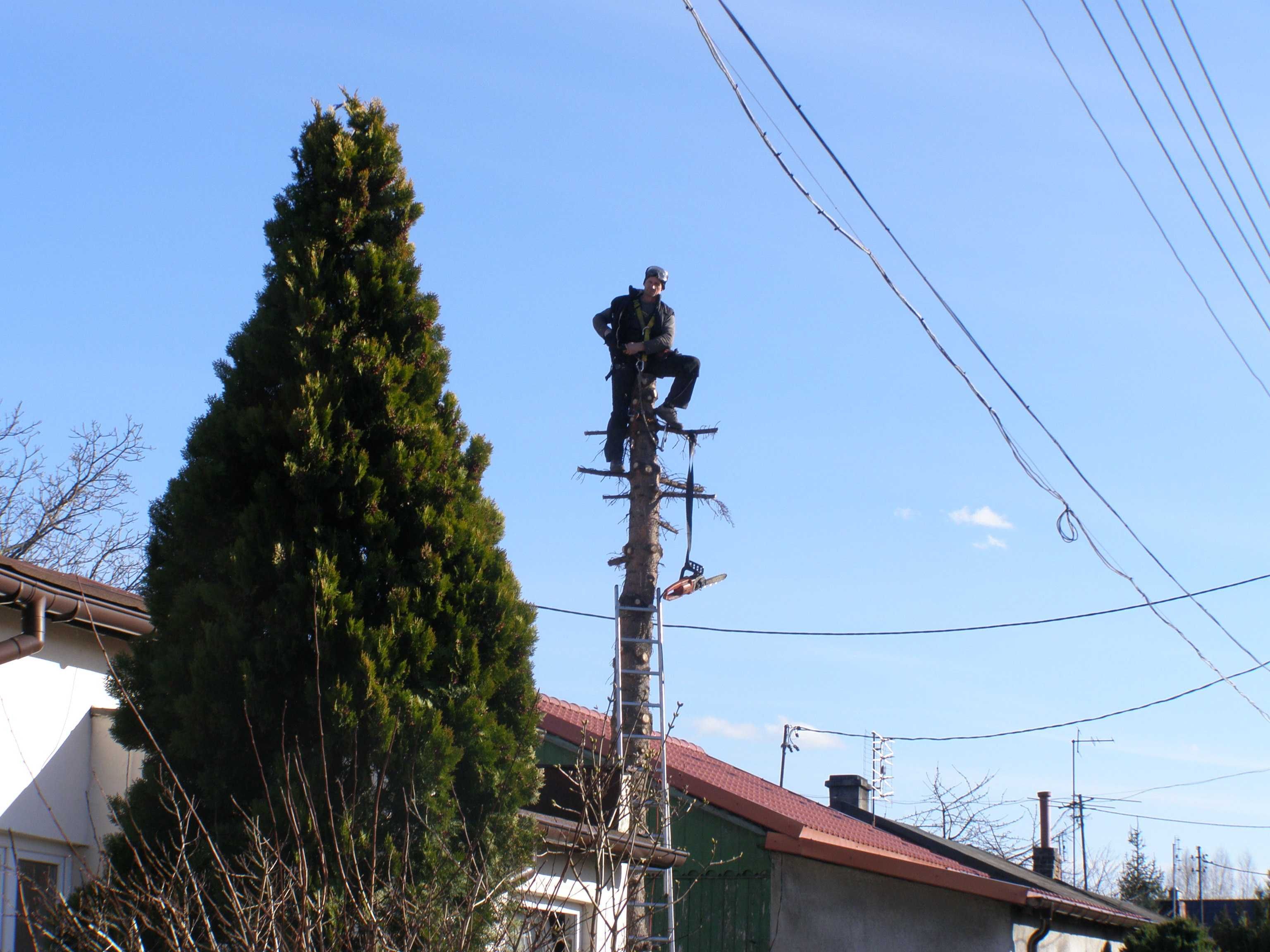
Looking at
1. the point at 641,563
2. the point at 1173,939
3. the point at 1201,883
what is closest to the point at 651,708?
the point at 641,563

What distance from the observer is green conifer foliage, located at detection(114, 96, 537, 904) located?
543cm

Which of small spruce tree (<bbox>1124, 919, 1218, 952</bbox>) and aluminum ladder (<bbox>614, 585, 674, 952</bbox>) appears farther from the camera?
small spruce tree (<bbox>1124, 919, 1218, 952</bbox>)

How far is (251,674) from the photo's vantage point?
5.39 m

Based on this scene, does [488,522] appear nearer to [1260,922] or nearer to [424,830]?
[424,830]

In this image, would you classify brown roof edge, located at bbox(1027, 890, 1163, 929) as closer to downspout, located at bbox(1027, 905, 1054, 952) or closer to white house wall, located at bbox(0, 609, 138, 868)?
downspout, located at bbox(1027, 905, 1054, 952)

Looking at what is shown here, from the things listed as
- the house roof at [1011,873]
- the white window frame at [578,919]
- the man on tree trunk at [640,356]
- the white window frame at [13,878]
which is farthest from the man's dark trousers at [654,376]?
the house roof at [1011,873]

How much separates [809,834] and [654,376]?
219 inches

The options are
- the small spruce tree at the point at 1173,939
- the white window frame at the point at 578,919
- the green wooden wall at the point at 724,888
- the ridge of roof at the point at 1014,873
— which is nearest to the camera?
the white window frame at the point at 578,919

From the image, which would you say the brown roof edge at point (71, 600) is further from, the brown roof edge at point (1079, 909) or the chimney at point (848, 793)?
the chimney at point (848, 793)

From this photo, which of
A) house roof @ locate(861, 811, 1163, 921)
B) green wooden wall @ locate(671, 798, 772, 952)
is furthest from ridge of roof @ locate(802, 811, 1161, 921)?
green wooden wall @ locate(671, 798, 772, 952)

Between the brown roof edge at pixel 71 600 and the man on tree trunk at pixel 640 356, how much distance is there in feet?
15.0

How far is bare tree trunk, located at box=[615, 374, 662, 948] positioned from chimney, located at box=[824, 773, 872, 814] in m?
13.9

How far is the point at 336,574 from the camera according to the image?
18.1ft

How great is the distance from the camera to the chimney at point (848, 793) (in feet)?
78.0
